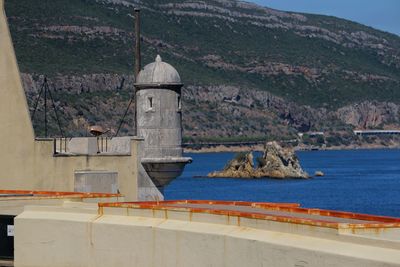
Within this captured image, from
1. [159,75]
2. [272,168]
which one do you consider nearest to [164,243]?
[159,75]

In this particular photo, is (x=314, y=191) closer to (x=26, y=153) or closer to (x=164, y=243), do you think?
(x=26, y=153)

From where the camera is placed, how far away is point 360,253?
18234 millimetres

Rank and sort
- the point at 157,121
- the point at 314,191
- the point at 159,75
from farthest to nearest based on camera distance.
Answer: the point at 314,191 < the point at 159,75 < the point at 157,121

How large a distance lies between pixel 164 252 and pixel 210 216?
4.03 ft

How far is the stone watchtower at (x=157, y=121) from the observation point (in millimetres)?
31656

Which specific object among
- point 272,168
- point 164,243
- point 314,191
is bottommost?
point 164,243

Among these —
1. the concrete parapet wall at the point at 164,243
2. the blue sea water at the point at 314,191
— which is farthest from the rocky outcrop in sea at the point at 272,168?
the concrete parapet wall at the point at 164,243

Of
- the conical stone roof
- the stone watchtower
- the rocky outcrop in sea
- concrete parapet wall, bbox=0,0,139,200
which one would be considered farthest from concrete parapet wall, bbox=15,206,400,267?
the rocky outcrop in sea

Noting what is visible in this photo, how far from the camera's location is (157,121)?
3162 centimetres

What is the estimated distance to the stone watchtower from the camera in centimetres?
3166

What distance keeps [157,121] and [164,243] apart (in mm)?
8880

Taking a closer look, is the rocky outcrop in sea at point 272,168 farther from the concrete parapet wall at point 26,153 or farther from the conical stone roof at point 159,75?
the concrete parapet wall at point 26,153

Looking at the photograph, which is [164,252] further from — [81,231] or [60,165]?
[60,165]

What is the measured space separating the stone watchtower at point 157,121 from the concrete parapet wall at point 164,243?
5887 mm
